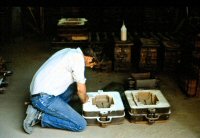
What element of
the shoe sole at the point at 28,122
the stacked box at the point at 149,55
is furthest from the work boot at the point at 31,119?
the stacked box at the point at 149,55

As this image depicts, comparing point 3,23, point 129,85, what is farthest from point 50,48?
point 129,85

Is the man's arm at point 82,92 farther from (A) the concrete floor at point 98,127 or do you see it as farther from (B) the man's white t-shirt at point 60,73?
(A) the concrete floor at point 98,127

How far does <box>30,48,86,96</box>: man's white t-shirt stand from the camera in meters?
4.67

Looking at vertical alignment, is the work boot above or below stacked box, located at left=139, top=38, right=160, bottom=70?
below

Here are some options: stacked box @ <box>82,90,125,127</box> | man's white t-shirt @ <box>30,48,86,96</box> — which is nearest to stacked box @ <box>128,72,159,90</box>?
stacked box @ <box>82,90,125,127</box>

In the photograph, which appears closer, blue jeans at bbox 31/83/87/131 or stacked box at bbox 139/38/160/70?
blue jeans at bbox 31/83/87/131

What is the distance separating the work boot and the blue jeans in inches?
3.5

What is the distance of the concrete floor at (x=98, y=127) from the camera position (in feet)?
15.2

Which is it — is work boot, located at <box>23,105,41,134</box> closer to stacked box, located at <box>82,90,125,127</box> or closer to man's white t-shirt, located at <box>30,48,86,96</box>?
man's white t-shirt, located at <box>30,48,86,96</box>

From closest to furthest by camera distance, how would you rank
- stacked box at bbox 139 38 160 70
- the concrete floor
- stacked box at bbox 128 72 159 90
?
the concrete floor → stacked box at bbox 128 72 159 90 → stacked box at bbox 139 38 160 70

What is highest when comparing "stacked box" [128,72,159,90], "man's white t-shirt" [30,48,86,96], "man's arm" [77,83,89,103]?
"man's white t-shirt" [30,48,86,96]

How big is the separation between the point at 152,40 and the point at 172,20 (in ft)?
11.2

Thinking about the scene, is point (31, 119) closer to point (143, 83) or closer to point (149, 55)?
point (143, 83)

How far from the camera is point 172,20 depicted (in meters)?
10.5
